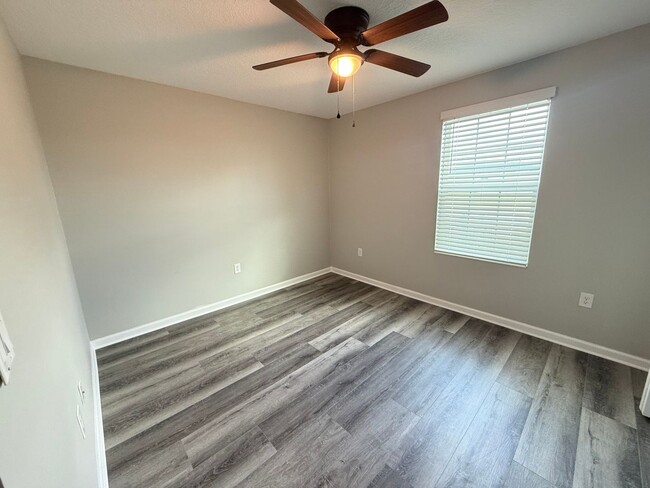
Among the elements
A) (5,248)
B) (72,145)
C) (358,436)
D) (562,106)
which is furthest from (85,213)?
(562,106)

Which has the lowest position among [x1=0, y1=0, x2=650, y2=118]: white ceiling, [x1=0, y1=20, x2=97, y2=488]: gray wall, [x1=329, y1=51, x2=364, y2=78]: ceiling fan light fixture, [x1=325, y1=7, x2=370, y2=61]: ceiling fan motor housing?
[x1=0, y1=20, x2=97, y2=488]: gray wall

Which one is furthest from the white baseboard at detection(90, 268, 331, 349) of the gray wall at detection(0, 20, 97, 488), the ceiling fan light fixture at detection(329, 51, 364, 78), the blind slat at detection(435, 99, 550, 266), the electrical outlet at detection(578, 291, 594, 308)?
the electrical outlet at detection(578, 291, 594, 308)

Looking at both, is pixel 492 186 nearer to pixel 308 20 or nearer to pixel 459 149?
pixel 459 149

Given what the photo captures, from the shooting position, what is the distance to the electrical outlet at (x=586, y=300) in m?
2.02

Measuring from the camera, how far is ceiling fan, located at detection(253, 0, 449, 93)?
3.75 feet

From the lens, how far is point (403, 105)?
9.37 feet

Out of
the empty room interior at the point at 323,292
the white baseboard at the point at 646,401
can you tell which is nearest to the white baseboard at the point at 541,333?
the empty room interior at the point at 323,292

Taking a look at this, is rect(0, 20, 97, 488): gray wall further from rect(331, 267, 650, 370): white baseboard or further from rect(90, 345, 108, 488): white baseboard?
rect(331, 267, 650, 370): white baseboard

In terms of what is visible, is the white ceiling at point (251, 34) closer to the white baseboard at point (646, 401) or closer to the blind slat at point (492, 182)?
the blind slat at point (492, 182)

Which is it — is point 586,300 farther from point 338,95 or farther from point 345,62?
point 338,95

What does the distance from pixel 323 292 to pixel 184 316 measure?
5.27 ft

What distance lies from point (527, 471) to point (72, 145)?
3.55m

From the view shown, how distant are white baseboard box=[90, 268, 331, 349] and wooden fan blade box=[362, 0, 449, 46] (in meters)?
2.76

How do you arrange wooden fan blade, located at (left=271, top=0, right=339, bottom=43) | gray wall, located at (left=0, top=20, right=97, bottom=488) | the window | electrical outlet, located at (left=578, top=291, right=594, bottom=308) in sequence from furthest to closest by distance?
the window, electrical outlet, located at (left=578, top=291, right=594, bottom=308), wooden fan blade, located at (left=271, top=0, right=339, bottom=43), gray wall, located at (left=0, top=20, right=97, bottom=488)
